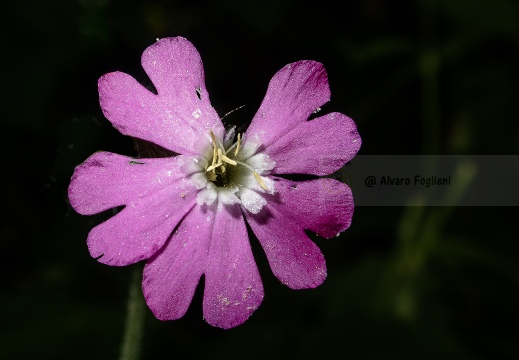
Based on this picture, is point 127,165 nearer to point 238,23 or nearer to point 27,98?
point 27,98

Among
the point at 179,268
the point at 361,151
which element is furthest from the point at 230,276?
the point at 361,151

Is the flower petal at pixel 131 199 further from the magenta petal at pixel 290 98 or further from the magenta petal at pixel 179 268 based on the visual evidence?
the magenta petal at pixel 290 98

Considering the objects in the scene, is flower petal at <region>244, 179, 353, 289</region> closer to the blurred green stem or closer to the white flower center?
the white flower center

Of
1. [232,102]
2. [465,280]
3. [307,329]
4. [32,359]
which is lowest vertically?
[465,280]

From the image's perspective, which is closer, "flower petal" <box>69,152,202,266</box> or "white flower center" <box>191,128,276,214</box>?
"flower petal" <box>69,152,202,266</box>

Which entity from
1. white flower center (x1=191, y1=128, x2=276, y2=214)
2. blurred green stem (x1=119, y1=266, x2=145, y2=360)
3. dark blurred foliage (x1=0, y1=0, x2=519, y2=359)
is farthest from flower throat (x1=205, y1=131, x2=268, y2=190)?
dark blurred foliage (x1=0, y1=0, x2=519, y2=359)

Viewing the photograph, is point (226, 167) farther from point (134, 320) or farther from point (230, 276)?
point (134, 320)

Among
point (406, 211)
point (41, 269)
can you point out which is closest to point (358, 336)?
point (406, 211)
